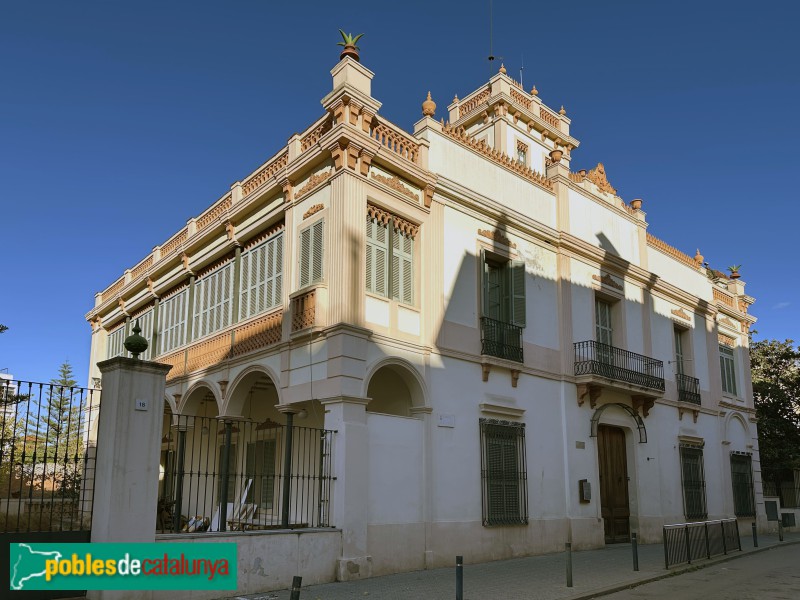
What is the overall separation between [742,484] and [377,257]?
18.3m

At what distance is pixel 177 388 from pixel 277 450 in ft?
12.4

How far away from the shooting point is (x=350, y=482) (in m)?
12.5

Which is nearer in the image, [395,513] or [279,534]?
[279,534]

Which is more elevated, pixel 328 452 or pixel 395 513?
pixel 328 452

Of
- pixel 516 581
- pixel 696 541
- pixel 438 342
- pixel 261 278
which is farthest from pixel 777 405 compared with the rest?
pixel 261 278

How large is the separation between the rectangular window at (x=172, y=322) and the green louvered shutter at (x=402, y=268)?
812 cm

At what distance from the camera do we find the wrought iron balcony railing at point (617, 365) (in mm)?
18531

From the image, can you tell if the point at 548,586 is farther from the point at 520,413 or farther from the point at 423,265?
the point at 423,265

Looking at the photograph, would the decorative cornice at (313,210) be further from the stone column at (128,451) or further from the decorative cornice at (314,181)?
the stone column at (128,451)

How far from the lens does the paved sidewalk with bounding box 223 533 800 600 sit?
35.2ft

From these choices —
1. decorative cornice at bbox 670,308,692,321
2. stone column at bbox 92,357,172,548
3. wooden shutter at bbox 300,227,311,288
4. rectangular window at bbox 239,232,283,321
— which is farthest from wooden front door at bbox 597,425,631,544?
stone column at bbox 92,357,172,548

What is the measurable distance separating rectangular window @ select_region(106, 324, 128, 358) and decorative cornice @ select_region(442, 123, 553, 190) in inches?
574

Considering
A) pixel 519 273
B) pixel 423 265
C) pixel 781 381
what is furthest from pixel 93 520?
pixel 781 381

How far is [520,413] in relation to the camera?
16594 mm
